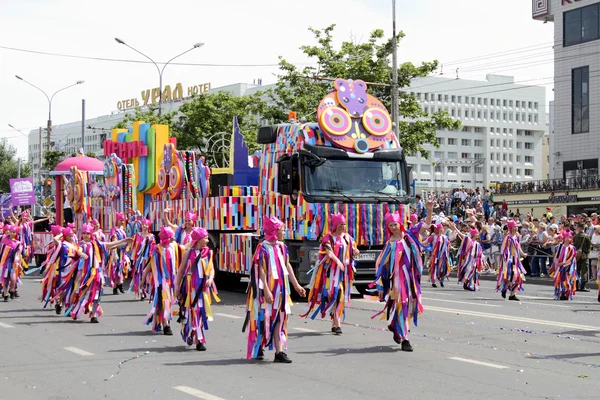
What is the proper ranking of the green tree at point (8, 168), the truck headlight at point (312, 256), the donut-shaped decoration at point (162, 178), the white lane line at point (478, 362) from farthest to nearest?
the green tree at point (8, 168), the donut-shaped decoration at point (162, 178), the truck headlight at point (312, 256), the white lane line at point (478, 362)

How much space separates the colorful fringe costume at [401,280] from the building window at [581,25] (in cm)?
4112

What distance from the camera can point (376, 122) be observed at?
56.1ft

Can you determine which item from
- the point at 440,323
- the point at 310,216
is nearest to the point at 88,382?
the point at 440,323

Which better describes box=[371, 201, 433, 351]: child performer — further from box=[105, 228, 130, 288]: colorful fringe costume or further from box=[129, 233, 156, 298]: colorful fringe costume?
box=[105, 228, 130, 288]: colorful fringe costume

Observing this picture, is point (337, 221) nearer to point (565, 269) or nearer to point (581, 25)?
point (565, 269)

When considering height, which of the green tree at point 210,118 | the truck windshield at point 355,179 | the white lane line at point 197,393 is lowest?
the white lane line at point 197,393

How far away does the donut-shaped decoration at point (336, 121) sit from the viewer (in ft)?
54.2

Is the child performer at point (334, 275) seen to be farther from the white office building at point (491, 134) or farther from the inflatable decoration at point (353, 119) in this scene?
the white office building at point (491, 134)

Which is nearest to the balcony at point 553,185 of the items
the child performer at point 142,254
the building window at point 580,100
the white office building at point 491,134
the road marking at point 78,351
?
the building window at point 580,100

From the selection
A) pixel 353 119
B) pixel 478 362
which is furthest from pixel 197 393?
pixel 353 119

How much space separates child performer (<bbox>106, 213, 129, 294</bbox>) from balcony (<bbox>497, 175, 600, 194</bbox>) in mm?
28148

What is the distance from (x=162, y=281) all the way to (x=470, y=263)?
10.7m

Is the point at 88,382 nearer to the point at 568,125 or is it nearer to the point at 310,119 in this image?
the point at 310,119

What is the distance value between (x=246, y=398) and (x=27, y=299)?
38.6 feet
